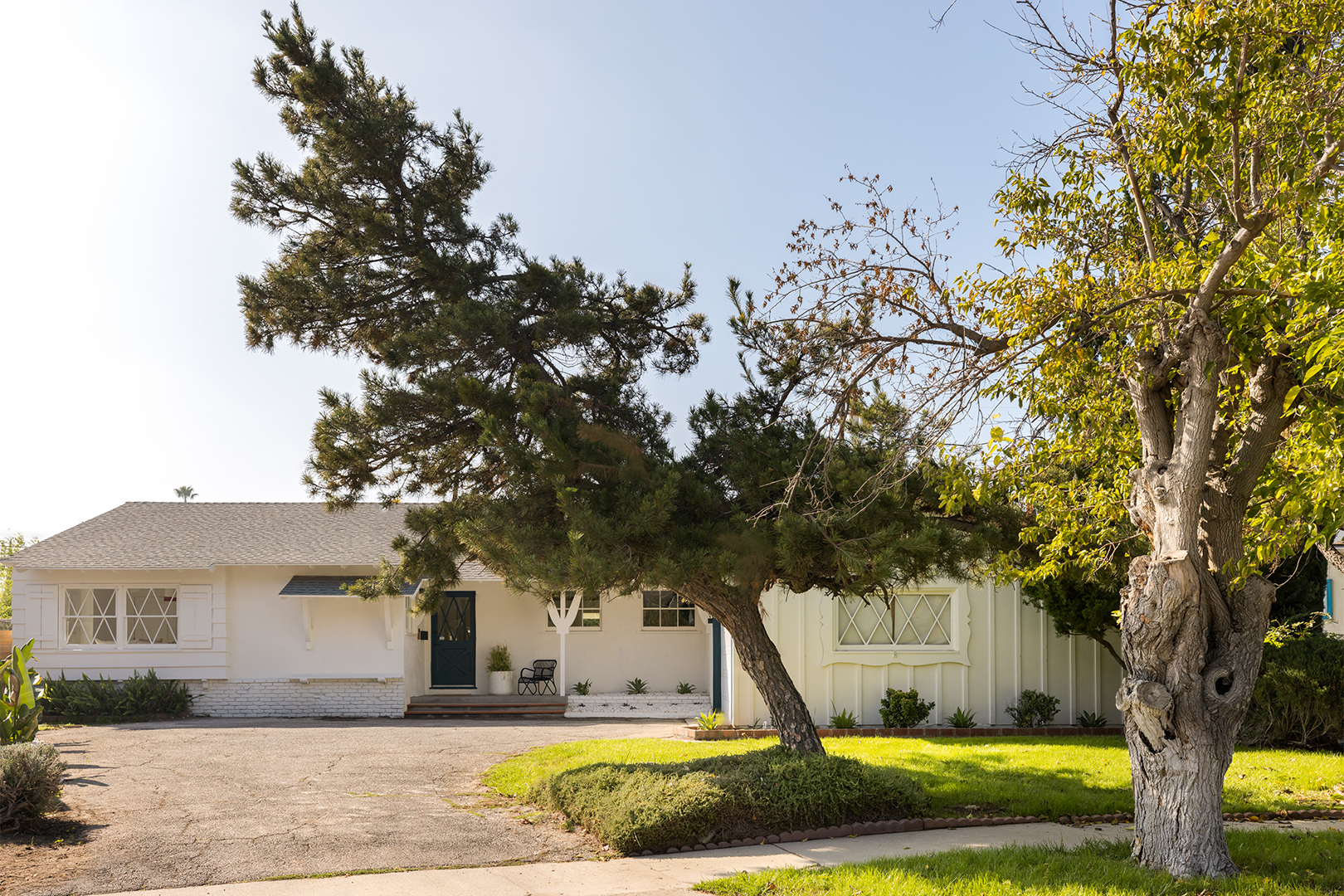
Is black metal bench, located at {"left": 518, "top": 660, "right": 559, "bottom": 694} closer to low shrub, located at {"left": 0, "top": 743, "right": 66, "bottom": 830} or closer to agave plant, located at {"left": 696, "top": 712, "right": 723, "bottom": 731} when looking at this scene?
agave plant, located at {"left": 696, "top": 712, "right": 723, "bottom": 731}

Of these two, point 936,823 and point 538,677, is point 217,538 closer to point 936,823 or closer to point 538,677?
point 538,677

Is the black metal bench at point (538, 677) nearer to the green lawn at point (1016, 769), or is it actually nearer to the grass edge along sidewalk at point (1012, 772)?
the green lawn at point (1016, 769)

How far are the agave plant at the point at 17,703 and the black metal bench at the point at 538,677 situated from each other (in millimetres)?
10504

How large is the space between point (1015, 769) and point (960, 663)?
4.25 metres

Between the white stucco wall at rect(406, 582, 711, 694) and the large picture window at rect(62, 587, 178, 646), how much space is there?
15.6ft

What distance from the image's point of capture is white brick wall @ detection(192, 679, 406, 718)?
1770 centimetres

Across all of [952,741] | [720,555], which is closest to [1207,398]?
[720,555]

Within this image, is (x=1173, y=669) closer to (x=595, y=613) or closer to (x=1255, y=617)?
(x=1255, y=617)

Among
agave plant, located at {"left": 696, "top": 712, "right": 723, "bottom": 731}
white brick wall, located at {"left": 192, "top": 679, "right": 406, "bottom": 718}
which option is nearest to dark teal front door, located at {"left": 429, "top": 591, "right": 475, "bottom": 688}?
white brick wall, located at {"left": 192, "top": 679, "right": 406, "bottom": 718}

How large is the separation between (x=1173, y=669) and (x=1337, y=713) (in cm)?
798

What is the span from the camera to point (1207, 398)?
242 inches

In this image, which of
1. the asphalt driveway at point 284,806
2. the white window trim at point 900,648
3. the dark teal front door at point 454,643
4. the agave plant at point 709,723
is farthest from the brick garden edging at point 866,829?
the dark teal front door at point 454,643

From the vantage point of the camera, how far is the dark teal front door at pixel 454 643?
20.1 meters

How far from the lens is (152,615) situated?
17938mm
